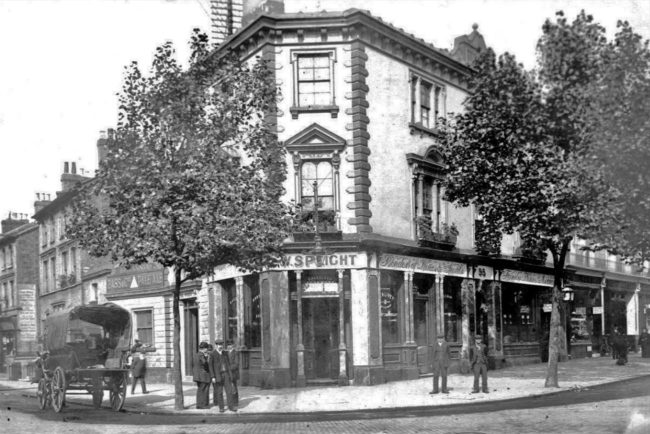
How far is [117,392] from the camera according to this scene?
2012 centimetres

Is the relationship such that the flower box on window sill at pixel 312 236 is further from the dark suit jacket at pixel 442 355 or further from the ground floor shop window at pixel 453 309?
the ground floor shop window at pixel 453 309

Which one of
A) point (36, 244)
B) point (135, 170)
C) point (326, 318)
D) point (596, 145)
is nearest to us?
point (596, 145)

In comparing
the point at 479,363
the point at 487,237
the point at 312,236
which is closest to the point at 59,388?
the point at 312,236

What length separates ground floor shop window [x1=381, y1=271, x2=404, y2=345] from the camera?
26766mm

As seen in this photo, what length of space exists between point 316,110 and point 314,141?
3.37 feet

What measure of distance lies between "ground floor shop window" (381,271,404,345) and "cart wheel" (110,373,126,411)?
954cm

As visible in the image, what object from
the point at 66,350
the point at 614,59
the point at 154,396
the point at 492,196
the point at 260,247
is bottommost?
the point at 154,396

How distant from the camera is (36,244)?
56969 mm

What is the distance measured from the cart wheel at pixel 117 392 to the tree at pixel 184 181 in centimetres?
132

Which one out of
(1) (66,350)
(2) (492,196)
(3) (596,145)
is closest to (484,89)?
(2) (492,196)

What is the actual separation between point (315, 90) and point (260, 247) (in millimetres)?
8202

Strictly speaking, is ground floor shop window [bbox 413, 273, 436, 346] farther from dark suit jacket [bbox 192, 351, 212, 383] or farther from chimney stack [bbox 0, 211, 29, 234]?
chimney stack [bbox 0, 211, 29, 234]

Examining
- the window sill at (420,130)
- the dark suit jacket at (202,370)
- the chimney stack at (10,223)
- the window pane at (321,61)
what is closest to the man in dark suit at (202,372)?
the dark suit jacket at (202,370)

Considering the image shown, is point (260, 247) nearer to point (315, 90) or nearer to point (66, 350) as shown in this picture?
point (66, 350)
